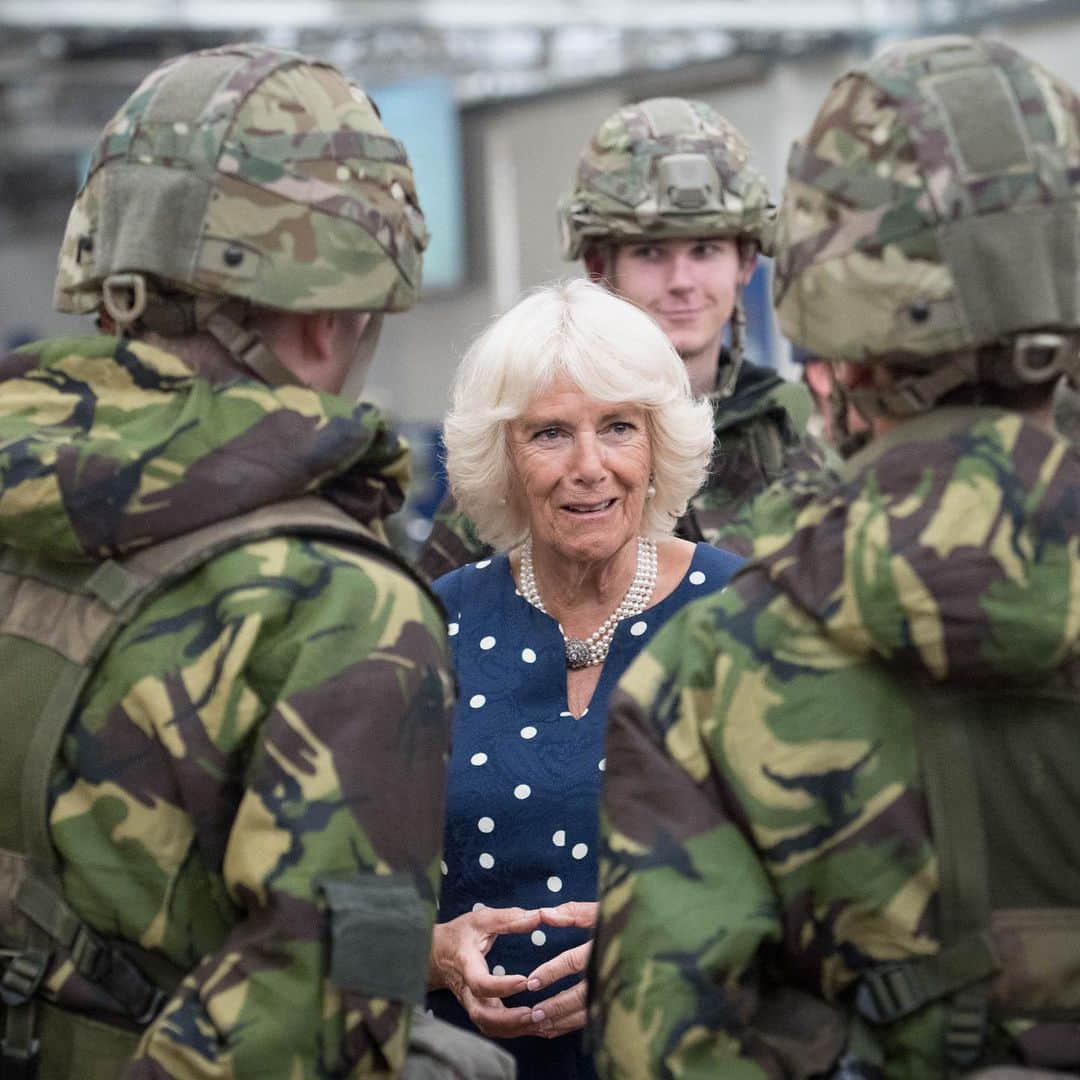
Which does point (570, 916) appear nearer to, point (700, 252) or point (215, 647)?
point (215, 647)

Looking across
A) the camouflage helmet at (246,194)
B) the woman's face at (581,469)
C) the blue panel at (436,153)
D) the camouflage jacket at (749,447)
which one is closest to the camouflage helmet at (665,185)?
the camouflage jacket at (749,447)

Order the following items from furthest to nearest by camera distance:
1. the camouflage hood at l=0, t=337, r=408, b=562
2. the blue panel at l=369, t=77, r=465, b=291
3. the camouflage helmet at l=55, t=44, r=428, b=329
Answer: the blue panel at l=369, t=77, r=465, b=291 < the camouflage helmet at l=55, t=44, r=428, b=329 < the camouflage hood at l=0, t=337, r=408, b=562

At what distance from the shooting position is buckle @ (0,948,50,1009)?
248 cm

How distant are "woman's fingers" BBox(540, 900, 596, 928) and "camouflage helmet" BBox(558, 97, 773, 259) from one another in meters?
2.34

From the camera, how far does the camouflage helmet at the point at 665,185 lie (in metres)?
5.20

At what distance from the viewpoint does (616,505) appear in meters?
3.75

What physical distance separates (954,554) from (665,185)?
10.2ft

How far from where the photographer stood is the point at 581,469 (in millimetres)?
3703

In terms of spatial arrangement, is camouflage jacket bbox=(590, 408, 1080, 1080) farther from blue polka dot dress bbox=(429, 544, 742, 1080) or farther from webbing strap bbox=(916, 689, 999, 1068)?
blue polka dot dress bbox=(429, 544, 742, 1080)

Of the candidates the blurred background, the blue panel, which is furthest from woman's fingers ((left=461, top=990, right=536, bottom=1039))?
the blue panel

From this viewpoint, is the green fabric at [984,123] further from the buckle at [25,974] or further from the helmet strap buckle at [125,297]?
the buckle at [25,974]

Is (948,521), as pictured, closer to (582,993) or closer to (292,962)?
(292,962)

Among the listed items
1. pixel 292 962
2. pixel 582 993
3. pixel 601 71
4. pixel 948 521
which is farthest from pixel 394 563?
pixel 601 71

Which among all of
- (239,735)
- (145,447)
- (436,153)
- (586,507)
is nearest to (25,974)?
(239,735)
